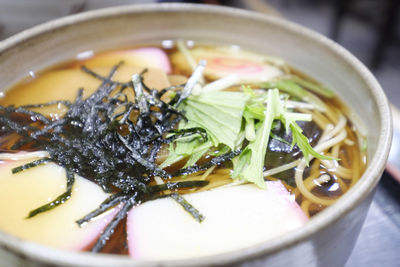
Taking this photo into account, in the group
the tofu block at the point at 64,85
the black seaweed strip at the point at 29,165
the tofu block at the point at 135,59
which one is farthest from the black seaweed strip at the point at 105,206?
the tofu block at the point at 135,59

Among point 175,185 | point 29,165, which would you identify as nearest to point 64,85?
point 29,165

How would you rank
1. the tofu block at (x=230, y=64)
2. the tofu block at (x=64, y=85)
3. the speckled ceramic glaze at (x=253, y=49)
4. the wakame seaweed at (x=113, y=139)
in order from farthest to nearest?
1. the tofu block at (x=230, y=64)
2. the tofu block at (x=64, y=85)
3. the wakame seaweed at (x=113, y=139)
4. the speckled ceramic glaze at (x=253, y=49)

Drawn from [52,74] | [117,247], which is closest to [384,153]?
[117,247]

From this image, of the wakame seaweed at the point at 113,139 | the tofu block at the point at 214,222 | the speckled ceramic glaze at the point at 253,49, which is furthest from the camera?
the wakame seaweed at the point at 113,139

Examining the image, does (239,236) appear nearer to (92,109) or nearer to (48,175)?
(48,175)

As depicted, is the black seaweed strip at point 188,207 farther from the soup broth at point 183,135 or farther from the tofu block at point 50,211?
the tofu block at point 50,211

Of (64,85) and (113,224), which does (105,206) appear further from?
(64,85)

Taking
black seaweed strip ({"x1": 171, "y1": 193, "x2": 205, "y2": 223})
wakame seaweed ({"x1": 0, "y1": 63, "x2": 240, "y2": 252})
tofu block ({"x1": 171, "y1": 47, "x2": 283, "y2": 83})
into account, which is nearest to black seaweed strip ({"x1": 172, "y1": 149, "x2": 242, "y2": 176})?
wakame seaweed ({"x1": 0, "y1": 63, "x2": 240, "y2": 252})
